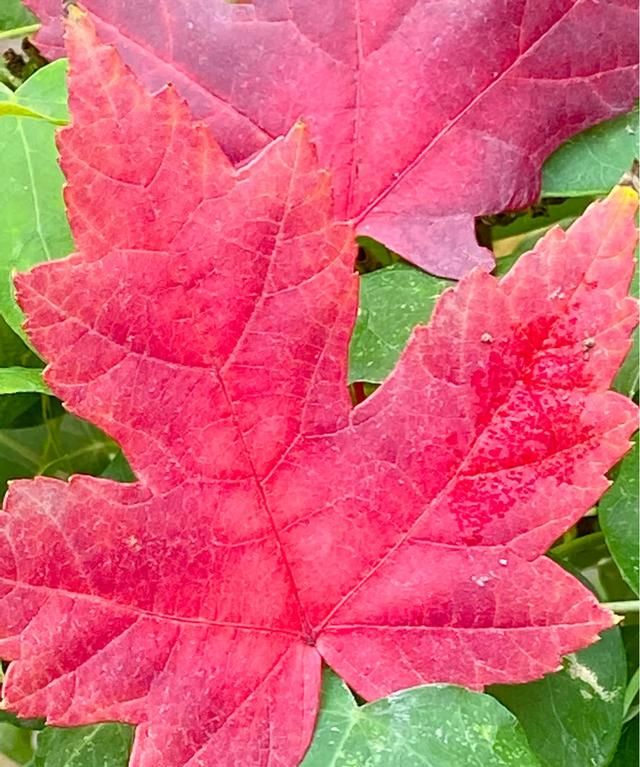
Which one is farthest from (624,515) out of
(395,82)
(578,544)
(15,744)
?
(15,744)

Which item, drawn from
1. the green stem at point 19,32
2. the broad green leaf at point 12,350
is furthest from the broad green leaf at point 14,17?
the broad green leaf at point 12,350

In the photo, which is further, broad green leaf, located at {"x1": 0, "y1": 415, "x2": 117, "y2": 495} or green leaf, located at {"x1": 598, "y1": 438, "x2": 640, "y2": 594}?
broad green leaf, located at {"x1": 0, "y1": 415, "x2": 117, "y2": 495}

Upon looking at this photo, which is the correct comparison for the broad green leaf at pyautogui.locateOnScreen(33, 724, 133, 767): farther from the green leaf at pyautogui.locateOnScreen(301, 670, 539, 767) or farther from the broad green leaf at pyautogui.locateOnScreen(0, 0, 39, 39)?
the broad green leaf at pyautogui.locateOnScreen(0, 0, 39, 39)

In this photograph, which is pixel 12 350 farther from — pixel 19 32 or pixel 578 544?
pixel 578 544

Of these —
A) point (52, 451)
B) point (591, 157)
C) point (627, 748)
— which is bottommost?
point (627, 748)

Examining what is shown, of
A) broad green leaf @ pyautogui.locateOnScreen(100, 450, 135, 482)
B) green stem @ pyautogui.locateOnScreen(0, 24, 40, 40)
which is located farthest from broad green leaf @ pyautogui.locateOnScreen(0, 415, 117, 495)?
green stem @ pyautogui.locateOnScreen(0, 24, 40, 40)

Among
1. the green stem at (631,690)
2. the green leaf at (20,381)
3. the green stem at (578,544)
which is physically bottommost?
the green stem at (631,690)

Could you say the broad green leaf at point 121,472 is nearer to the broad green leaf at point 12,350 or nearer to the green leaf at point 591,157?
the broad green leaf at point 12,350
